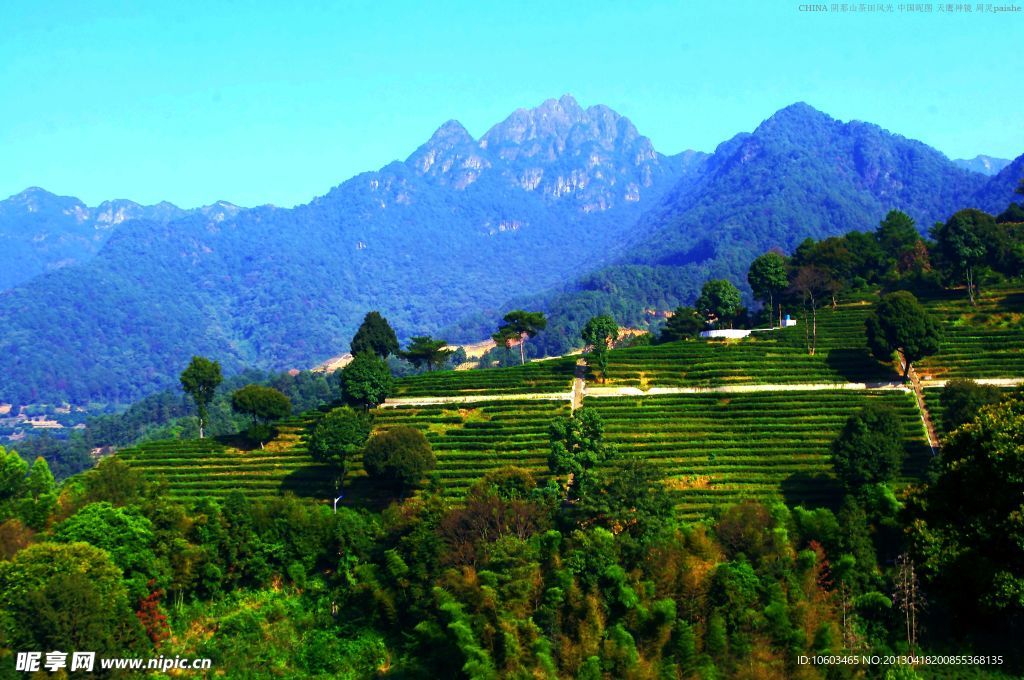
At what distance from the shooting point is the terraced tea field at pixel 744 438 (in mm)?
53250

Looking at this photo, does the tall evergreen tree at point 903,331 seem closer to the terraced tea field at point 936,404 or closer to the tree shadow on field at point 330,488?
the terraced tea field at point 936,404

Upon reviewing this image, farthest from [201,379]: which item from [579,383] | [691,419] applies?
[691,419]

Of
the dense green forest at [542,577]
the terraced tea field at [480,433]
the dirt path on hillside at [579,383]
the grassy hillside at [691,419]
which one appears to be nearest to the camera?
the dense green forest at [542,577]

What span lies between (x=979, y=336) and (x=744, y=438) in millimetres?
23207

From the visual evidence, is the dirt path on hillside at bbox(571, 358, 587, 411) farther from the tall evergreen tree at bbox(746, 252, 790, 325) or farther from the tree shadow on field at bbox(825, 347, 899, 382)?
the tall evergreen tree at bbox(746, 252, 790, 325)

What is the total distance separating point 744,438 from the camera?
59.7 m

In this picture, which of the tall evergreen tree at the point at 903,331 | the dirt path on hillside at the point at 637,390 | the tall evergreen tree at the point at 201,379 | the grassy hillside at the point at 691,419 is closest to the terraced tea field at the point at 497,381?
the grassy hillside at the point at 691,419

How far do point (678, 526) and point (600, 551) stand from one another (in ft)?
22.2

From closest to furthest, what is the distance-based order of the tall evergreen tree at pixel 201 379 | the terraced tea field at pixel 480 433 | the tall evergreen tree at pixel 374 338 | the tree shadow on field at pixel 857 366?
the terraced tea field at pixel 480 433
the tree shadow on field at pixel 857 366
the tall evergreen tree at pixel 201 379
the tall evergreen tree at pixel 374 338

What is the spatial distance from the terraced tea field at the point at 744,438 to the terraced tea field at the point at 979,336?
594cm

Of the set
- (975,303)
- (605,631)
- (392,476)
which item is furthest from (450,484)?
(975,303)

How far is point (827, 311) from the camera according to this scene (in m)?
82.0

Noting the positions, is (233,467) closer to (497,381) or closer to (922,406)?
(497,381)

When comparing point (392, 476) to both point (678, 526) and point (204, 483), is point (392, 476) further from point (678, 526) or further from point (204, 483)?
point (678, 526)
